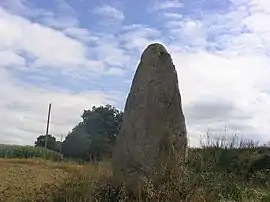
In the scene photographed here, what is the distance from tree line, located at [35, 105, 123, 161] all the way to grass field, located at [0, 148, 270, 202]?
8606 millimetres

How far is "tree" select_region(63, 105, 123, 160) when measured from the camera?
2349cm

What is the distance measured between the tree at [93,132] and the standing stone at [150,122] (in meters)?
10.6

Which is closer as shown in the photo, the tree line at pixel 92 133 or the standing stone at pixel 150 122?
the standing stone at pixel 150 122

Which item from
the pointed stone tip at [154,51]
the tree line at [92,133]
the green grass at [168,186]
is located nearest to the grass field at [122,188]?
the green grass at [168,186]

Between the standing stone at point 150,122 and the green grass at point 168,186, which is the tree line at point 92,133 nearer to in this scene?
the green grass at point 168,186

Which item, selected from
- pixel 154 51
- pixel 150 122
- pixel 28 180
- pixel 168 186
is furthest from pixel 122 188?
pixel 154 51

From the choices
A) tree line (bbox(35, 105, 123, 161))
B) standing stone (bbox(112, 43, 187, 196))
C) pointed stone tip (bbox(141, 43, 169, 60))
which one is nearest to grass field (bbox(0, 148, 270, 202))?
standing stone (bbox(112, 43, 187, 196))

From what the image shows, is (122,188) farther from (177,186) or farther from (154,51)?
(154,51)

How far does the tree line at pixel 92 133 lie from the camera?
77.0 ft

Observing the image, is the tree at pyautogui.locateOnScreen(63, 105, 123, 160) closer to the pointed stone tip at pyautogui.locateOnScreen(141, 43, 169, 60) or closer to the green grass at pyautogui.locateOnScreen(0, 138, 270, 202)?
the green grass at pyautogui.locateOnScreen(0, 138, 270, 202)

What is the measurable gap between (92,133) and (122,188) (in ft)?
49.3

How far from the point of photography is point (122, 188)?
10.4m

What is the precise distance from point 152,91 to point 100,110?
16.2m

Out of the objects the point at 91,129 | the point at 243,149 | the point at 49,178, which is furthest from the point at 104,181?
the point at 91,129
